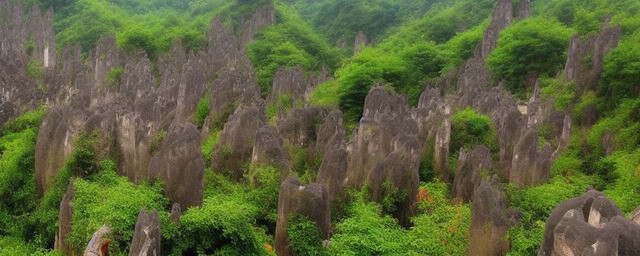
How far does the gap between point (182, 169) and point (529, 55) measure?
21707 mm

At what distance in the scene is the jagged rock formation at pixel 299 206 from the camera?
13.1m

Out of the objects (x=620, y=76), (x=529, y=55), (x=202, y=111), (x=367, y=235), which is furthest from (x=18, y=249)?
(x=529, y=55)

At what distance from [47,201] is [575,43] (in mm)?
22764

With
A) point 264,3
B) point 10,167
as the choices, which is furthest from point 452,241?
point 264,3

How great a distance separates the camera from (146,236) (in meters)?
10.5

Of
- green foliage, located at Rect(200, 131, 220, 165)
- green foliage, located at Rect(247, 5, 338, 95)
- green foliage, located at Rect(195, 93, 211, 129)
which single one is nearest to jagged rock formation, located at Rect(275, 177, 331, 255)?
green foliage, located at Rect(200, 131, 220, 165)

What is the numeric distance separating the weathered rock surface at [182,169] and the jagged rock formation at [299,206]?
8.17ft

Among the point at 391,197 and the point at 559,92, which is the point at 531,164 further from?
the point at 559,92

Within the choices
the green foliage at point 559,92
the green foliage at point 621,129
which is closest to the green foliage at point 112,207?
the green foliage at point 621,129

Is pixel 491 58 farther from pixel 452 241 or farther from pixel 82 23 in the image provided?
pixel 82 23

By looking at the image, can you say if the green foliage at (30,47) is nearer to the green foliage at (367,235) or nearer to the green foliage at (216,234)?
the green foliage at (216,234)

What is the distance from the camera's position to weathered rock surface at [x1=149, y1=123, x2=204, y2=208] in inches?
564

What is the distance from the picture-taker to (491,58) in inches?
1198

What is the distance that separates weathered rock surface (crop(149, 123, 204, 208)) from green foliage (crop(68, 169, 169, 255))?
1.14ft
